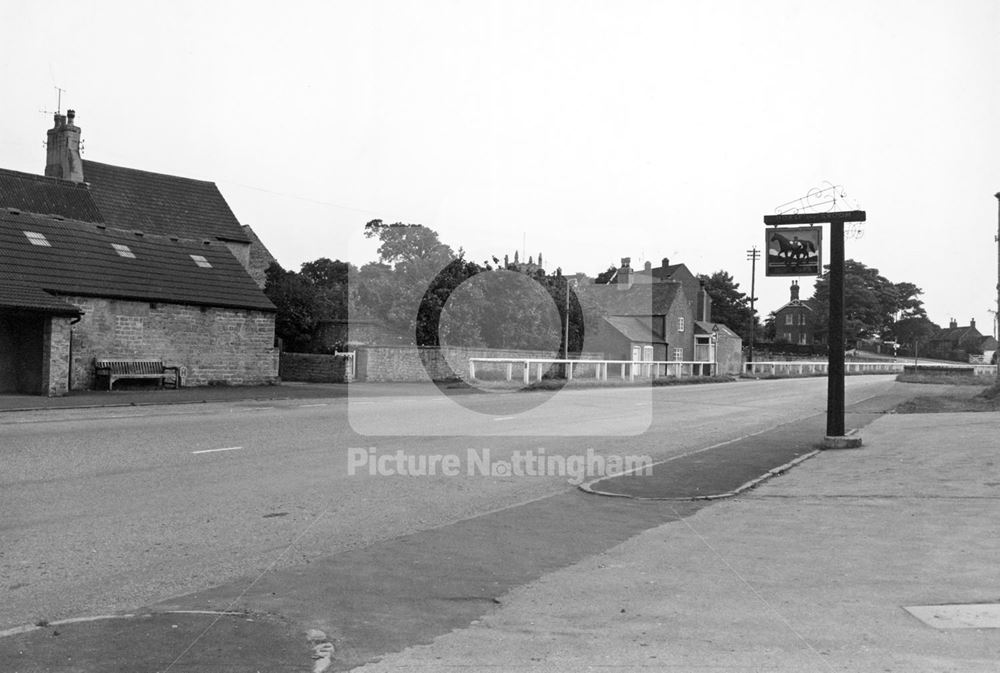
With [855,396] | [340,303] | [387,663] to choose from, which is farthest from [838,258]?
[340,303]

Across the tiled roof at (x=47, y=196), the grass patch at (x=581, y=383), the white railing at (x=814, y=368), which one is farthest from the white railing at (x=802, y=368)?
the tiled roof at (x=47, y=196)

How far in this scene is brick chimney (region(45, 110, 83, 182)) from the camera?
4391cm

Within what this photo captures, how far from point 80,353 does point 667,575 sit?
2464cm

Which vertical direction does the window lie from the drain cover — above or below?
above

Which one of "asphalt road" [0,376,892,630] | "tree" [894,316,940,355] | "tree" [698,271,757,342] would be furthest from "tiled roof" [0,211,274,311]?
"tree" [894,316,940,355]

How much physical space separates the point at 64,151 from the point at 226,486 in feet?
132

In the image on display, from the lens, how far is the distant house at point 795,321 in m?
125

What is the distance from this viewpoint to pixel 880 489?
10359 mm

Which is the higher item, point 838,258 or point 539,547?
point 838,258

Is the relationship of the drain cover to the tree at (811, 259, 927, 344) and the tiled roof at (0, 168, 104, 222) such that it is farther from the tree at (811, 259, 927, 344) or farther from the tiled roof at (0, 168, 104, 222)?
the tree at (811, 259, 927, 344)

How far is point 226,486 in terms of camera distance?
400 inches

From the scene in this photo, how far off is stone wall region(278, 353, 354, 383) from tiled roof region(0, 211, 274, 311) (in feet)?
14.6

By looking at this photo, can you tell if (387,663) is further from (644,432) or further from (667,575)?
(644,432)

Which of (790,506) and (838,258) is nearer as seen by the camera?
(790,506)
